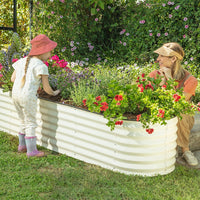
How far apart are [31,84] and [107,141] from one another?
3.51ft

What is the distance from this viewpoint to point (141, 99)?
3.28 meters

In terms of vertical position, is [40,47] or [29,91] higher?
[40,47]

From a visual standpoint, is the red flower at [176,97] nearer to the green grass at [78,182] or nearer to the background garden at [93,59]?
the background garden at [93,59]

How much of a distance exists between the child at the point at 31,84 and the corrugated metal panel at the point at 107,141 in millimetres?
228

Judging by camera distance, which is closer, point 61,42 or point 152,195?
point 152,195

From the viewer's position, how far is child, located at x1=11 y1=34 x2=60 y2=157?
3650mm

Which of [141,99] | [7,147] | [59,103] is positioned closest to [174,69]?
[141,99]

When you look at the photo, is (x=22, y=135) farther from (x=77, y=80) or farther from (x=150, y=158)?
(x=150, y=158)

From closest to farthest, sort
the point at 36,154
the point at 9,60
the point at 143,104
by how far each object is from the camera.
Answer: the point at 143,104 → the point at 36,154 → the point at 9,60

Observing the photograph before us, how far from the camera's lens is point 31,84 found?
3.65 metres

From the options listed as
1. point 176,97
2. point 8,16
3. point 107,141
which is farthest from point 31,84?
point 8,16

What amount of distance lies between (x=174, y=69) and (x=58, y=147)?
1.65m

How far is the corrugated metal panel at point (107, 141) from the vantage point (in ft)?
10.7

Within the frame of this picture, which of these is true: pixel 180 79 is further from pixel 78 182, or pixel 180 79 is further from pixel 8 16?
pixel 8 16
